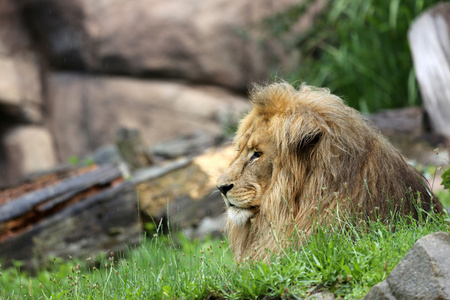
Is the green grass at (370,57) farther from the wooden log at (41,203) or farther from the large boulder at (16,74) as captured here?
the large boulder at (16,74)

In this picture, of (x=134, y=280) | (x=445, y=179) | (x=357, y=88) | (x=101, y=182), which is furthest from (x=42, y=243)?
(x=357, y=88)

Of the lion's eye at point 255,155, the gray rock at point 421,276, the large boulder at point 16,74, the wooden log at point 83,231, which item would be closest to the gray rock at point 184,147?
the wooden log at point 83,231

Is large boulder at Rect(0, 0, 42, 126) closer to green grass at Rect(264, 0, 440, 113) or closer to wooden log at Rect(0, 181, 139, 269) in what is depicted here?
green grass at Rect(264, 0, 440, 113)

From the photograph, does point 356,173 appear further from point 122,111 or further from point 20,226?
point 122,111

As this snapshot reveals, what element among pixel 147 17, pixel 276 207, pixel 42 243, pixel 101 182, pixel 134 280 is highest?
pixel 147 17

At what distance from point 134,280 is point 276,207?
957 mm

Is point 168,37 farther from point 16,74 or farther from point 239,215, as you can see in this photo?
point 239,215

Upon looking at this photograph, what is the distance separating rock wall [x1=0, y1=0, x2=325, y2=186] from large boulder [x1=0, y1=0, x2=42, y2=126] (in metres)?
0.03

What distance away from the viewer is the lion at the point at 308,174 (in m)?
3.38

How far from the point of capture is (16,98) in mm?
14078

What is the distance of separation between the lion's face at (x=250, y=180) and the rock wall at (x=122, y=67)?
32.9 feet

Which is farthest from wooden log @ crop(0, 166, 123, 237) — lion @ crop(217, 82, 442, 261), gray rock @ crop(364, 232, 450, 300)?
gray rock @ crop(364, 232, 450, 300)

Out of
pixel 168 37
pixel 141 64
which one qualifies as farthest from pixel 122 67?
pixel 168 37

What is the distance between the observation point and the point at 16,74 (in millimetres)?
14258
